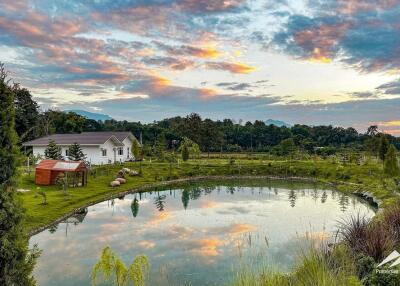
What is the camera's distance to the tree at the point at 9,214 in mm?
7234

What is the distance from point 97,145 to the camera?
4731 cm

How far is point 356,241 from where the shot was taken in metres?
9.30

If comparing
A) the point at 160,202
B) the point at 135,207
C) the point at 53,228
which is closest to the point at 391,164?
the point at 160,202

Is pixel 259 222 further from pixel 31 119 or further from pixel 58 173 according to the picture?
pixel 31 119

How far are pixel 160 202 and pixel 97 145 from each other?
20449 mm

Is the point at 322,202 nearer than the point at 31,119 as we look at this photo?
Yes

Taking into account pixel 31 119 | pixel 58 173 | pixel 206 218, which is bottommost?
pixel 206 218

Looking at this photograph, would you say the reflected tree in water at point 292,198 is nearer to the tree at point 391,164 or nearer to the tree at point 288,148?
the tree at point 391,164

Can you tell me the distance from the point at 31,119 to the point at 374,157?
54244 mm

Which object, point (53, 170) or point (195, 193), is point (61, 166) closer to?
point (53, 170)

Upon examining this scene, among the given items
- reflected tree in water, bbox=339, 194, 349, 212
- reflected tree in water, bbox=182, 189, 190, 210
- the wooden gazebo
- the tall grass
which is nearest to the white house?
the wooden gazebo

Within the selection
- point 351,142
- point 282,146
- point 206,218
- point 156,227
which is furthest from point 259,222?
point 351,142

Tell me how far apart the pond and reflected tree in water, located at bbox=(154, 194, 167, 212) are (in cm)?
7

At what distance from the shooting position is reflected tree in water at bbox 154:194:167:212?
2728cm
